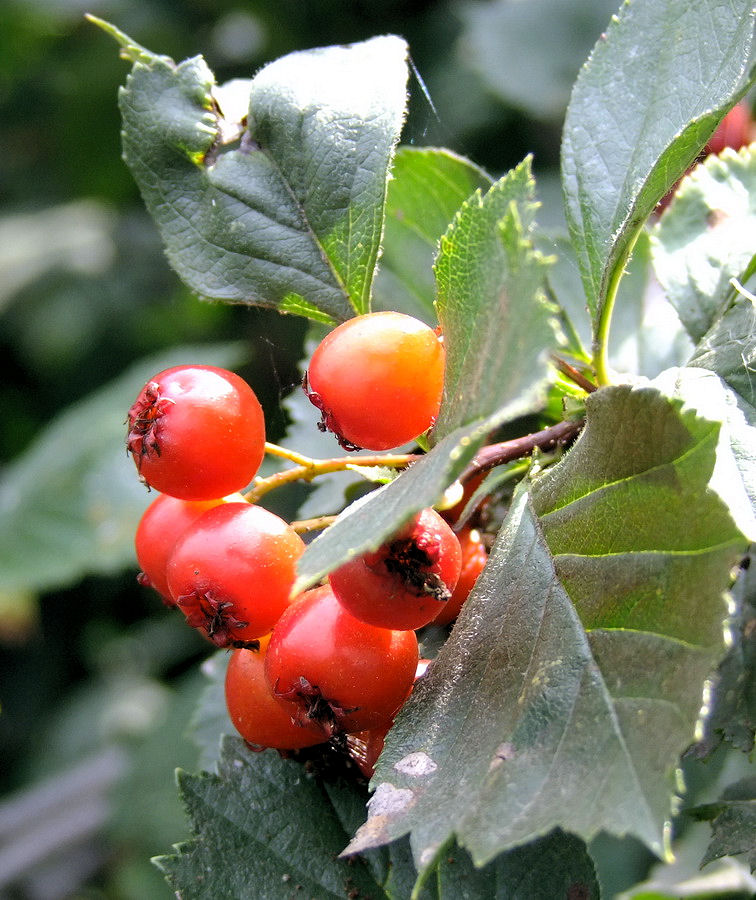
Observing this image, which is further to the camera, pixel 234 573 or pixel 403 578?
pixel 234 573

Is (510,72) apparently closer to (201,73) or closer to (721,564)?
(201,73)

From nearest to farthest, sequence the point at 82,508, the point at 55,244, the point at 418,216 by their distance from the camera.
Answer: the point at 418,216 < the point at 82,508 < the point at 55,244

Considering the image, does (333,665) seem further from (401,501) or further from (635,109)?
(635,109)

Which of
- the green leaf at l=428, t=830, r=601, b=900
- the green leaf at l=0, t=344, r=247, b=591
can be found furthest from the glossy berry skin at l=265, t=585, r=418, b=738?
the green leaf at l=0, t=344, r=247, b=591

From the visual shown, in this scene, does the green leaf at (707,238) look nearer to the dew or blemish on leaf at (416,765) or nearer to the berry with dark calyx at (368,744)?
the berry with dark calyx at (368,744)

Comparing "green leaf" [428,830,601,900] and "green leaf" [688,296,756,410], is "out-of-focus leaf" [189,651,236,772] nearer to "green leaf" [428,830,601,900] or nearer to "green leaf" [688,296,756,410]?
"green leaf" [428,830,601,900]

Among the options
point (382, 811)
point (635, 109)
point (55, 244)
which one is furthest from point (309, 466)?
point (55, 244)

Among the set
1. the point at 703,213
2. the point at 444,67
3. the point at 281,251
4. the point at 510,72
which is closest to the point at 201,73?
the point at 281,251
